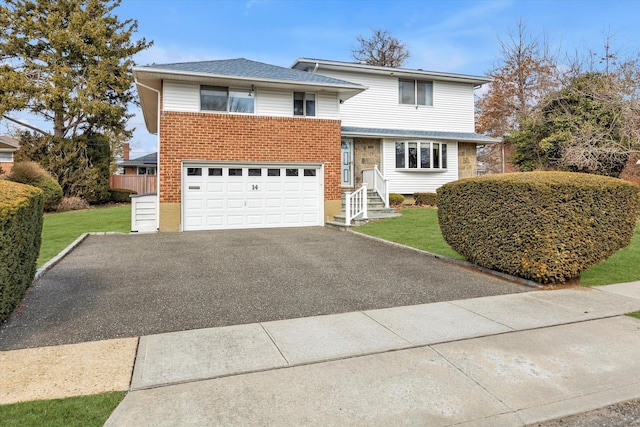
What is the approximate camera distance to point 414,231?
39.5 ft

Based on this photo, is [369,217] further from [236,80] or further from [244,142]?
[236,80]

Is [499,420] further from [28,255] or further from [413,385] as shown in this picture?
[28,255]

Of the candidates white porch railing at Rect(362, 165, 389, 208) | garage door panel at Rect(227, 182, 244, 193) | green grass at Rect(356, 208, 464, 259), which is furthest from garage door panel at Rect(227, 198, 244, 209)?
white porch railing at Rect(362, 165, 389, 208)

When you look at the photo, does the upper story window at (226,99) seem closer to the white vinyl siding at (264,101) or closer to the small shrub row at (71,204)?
the white vinyl siding at (264,101)

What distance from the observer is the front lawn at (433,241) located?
725cm

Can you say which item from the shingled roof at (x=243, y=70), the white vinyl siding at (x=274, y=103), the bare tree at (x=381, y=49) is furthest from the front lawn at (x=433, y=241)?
the bare tree at (x=381, y=49)

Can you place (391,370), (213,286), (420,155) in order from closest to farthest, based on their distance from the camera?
(391,370), (213,286), (420,155)

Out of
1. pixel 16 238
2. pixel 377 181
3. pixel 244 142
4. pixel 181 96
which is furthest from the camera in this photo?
pixel 377 181

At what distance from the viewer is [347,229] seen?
43.7 feet

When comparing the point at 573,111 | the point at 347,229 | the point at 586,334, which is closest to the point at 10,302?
the point at 586,334

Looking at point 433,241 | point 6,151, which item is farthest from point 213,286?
point 6,151

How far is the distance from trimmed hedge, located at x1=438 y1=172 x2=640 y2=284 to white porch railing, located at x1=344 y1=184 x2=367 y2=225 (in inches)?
271

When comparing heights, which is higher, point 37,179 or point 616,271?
point 37,179

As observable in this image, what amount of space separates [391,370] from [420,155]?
16141 millimetres
